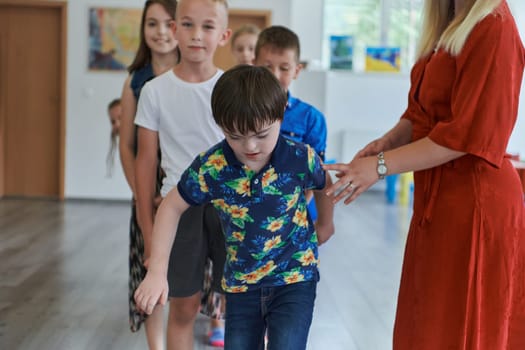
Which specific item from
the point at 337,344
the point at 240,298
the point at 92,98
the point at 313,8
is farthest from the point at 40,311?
the point at 313,8

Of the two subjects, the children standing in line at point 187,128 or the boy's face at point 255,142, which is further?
the children standing in line at point 187,128

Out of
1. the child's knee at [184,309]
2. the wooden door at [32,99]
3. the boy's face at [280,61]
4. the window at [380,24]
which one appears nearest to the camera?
the child's knee at [184,309]

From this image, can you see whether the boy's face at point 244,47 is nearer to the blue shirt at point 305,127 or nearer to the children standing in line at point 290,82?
the children standing in line at point 290,82

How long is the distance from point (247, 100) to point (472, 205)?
53cm

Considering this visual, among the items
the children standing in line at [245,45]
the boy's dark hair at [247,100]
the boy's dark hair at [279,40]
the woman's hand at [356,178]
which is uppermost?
the children standing in line at [245,45]

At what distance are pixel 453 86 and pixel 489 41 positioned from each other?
12 cm

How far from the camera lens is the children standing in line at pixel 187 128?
202 centimetres

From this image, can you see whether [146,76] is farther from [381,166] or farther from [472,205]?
[472,205]

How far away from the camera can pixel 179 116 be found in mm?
2021

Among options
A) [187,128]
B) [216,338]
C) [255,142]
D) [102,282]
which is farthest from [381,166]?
[102,282]

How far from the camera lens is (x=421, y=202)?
63.7 inches

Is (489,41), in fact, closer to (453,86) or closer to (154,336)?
(453,86)

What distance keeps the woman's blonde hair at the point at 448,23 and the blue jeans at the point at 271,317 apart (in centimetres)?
62

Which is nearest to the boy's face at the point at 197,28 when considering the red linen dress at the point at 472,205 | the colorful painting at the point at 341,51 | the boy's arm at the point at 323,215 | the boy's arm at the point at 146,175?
the boy's arm at the point at 146,175
